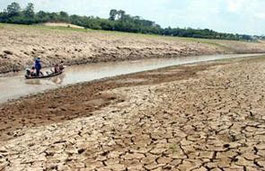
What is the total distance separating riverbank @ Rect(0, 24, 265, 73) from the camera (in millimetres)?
35931

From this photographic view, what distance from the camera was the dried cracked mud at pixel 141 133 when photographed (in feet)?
28.3

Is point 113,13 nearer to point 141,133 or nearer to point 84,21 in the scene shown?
point 84,21

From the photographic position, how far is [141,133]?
10.9 m

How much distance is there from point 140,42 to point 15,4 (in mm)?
67843

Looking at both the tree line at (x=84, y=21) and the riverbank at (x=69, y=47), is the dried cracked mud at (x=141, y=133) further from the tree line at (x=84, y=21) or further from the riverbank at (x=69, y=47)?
the tree line at (x=84, y=21)

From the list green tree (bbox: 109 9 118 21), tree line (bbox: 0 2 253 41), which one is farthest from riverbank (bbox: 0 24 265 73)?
green tree (bbox: 109 9 118 21)

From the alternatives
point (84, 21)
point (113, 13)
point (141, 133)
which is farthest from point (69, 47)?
point (113, 13)

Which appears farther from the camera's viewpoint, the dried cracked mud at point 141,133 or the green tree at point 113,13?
the green tree at point 113,13

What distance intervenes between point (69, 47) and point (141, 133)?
116 feet

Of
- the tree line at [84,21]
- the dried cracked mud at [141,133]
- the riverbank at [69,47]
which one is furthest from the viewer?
the tree line at [84,21]

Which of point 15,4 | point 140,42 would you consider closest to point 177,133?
point 140,42

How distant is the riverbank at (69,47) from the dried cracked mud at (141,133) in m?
17.9

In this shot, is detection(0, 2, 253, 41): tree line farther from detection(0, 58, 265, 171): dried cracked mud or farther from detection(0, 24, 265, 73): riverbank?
detection(0, 58, 265, 171): dried cracked mud

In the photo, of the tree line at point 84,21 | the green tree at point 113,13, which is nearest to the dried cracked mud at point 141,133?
the tree line at point 84,21
